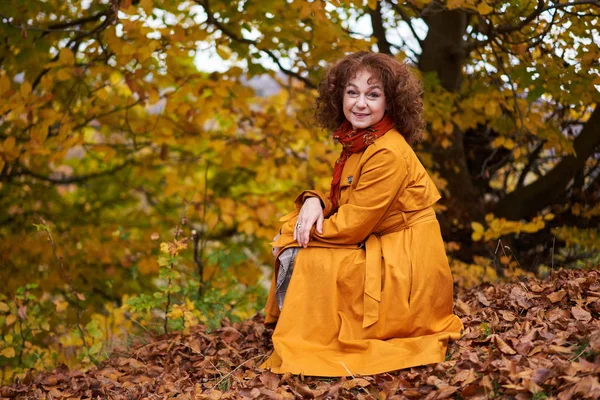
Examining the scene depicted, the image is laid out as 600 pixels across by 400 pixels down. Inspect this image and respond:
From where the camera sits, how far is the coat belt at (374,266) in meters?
3.06

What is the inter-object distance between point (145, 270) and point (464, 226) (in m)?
2.99

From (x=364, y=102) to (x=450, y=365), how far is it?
1295 mm

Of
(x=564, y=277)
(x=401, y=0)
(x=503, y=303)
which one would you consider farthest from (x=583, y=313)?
(x=401, y=0)

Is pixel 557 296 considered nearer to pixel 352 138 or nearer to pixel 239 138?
pixel 352 138

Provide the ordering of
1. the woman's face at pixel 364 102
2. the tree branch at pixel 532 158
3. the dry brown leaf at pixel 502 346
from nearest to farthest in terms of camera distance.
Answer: the dry brown leaf at pixel 502 346, the woman's face at pixel 364 102, the tree branch at pixel 532 158

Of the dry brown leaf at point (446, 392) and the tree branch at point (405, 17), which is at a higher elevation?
the tree branch at point (405, 17)

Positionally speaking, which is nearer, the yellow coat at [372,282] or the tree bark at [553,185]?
the yellow coat at [372,282]

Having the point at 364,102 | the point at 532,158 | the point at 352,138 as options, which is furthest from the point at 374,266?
the point at 532,158

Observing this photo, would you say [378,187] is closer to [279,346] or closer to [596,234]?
[279,346]

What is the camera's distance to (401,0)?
14.5ft

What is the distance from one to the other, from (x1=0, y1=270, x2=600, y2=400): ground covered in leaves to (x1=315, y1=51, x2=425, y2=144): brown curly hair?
1.05 metres

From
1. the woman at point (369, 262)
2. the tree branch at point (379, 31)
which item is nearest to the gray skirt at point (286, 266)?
the woman at point (369, 262)

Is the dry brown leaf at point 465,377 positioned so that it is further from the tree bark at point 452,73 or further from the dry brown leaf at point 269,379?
the tree bark at point 452,73

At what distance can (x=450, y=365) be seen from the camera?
9.27 feet
